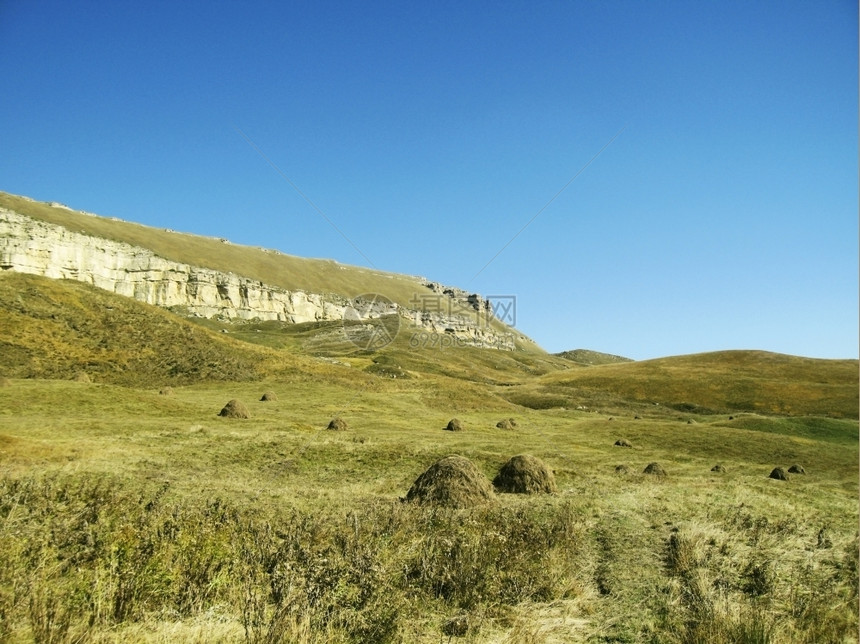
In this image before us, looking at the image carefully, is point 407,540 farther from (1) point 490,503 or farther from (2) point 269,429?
(2) point 269,429

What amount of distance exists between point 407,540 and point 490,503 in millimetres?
4923

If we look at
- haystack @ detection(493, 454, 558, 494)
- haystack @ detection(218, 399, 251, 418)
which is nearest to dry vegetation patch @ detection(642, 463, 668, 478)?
haystack @ detection(493, 454, 558, 494)

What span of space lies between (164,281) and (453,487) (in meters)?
114

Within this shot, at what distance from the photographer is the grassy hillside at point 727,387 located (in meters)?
68.3

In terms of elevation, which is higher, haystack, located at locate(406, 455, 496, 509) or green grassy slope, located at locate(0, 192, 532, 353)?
green grassy slope, located at locate(0, 192, 532, 353)

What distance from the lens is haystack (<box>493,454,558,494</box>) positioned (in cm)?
1850

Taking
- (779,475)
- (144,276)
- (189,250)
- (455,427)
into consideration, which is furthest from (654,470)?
(189,250)

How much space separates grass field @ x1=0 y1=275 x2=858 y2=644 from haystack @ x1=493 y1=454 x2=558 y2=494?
0.79 meters

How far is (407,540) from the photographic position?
33.7ft

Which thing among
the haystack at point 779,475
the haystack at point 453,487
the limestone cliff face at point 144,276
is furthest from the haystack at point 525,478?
the limestone cliff face at point 144,276

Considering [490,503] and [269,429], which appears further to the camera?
[269,429]

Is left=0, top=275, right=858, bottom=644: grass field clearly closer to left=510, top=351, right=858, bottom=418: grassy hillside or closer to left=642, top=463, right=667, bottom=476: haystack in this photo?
left=642, top=463, right=667, bottom=476: haystack

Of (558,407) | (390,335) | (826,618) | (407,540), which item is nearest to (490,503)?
(407,540)

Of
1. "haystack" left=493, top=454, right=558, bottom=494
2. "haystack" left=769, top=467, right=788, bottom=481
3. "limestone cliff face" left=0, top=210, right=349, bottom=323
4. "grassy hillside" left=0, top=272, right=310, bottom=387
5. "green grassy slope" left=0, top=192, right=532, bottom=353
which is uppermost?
"green grassy slope" left=0, top=192, right=532, bottom=353
